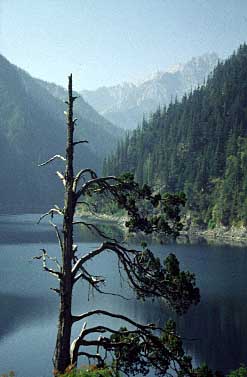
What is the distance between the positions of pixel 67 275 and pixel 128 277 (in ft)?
Answer: 5.93

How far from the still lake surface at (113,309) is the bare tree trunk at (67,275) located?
19.4 ft

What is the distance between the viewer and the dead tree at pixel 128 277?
567 inches

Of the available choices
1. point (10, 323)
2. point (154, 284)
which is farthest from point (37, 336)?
point (154, 284)

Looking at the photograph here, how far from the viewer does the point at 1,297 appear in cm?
6750

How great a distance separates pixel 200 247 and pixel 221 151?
78927mm

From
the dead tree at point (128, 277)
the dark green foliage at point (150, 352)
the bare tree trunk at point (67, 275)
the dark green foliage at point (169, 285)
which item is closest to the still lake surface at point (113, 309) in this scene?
the dark green foliage at point (169, 285)

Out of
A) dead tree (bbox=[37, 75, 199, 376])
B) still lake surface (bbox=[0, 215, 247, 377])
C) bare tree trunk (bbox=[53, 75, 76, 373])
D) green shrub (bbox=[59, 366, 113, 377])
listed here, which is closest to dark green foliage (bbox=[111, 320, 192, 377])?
dead tree (bbox=[37, 75, 199, 376])

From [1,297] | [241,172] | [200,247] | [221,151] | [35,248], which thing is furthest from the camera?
[221,151]

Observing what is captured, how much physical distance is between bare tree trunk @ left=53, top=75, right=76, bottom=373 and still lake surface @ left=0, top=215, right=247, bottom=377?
5907 millimetres

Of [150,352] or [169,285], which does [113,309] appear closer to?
[169,285]

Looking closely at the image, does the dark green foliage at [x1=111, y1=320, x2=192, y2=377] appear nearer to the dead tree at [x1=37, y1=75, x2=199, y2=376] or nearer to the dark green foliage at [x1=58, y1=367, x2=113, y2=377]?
the dead tree at [x1=37, y1=75, x2=199, y2=376]

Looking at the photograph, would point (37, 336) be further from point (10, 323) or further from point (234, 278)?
point (234, 278)

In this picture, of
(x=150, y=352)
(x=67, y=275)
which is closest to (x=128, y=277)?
(x=67, y=275)

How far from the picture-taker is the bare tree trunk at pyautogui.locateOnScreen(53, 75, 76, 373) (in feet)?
46.4
